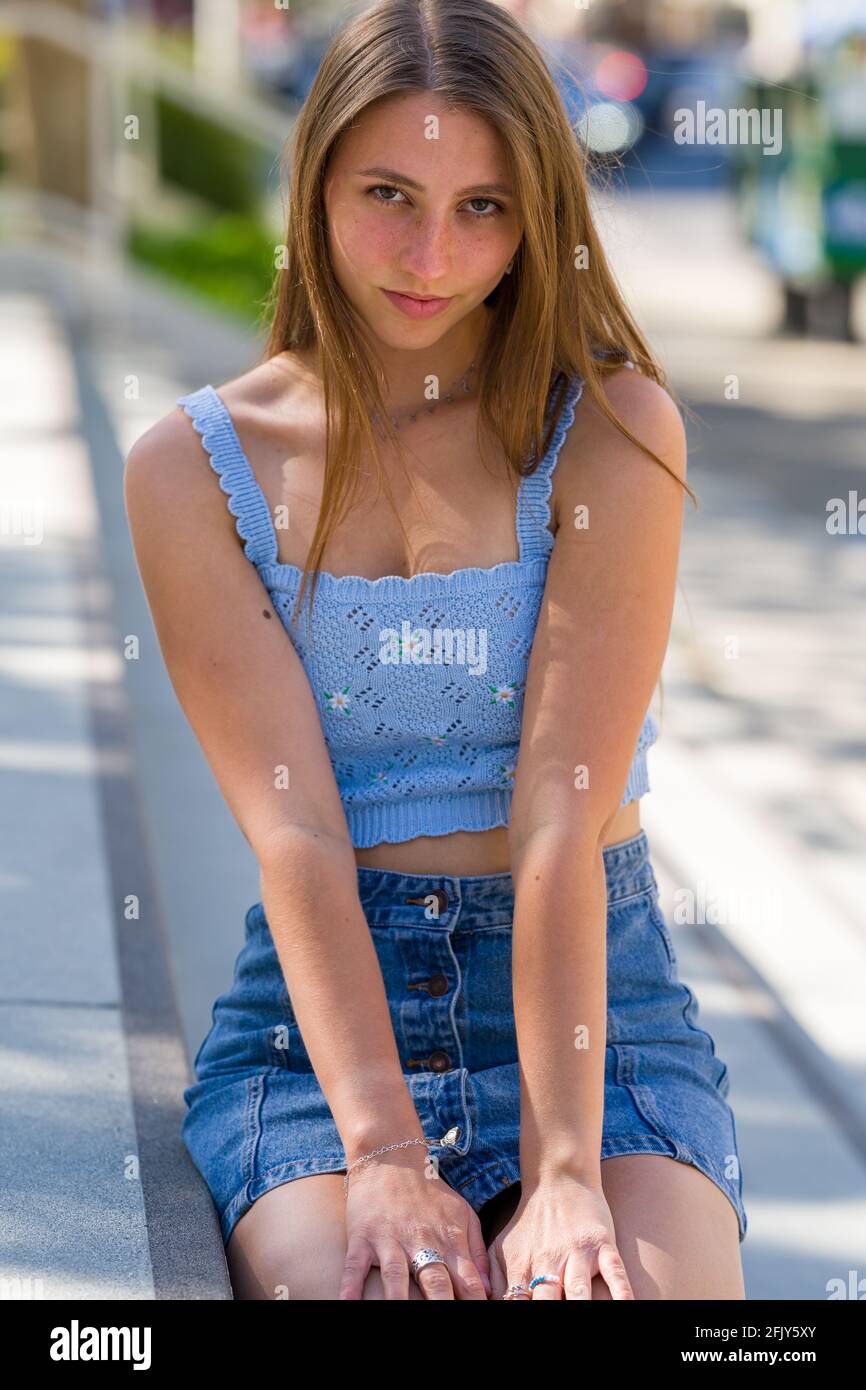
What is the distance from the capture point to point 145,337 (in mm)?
9430

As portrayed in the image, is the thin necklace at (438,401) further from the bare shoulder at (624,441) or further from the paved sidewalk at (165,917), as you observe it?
the paved sidewalk at (165,917)

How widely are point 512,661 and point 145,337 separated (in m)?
7.82

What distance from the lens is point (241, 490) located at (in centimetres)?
200

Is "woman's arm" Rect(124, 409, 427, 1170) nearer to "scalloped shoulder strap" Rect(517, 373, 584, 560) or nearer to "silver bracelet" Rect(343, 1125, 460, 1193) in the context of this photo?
"silver bracelet" Rect(343, 1125, 460, 1193)

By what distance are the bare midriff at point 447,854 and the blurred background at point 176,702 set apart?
16.0 inches

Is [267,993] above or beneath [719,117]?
beneath

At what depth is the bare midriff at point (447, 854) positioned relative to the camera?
1994 millimetres

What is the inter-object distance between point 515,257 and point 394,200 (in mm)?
176

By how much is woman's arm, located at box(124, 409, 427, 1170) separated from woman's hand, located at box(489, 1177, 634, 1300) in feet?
0.40

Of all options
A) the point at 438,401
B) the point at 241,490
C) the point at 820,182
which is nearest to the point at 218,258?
the point at 820,182

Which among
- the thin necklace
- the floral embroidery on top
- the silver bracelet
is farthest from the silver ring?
the thin necklace

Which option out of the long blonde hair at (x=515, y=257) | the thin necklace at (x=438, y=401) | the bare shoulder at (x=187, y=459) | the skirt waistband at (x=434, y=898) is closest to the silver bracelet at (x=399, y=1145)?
the skirt waistband at (x=434, y=898)
